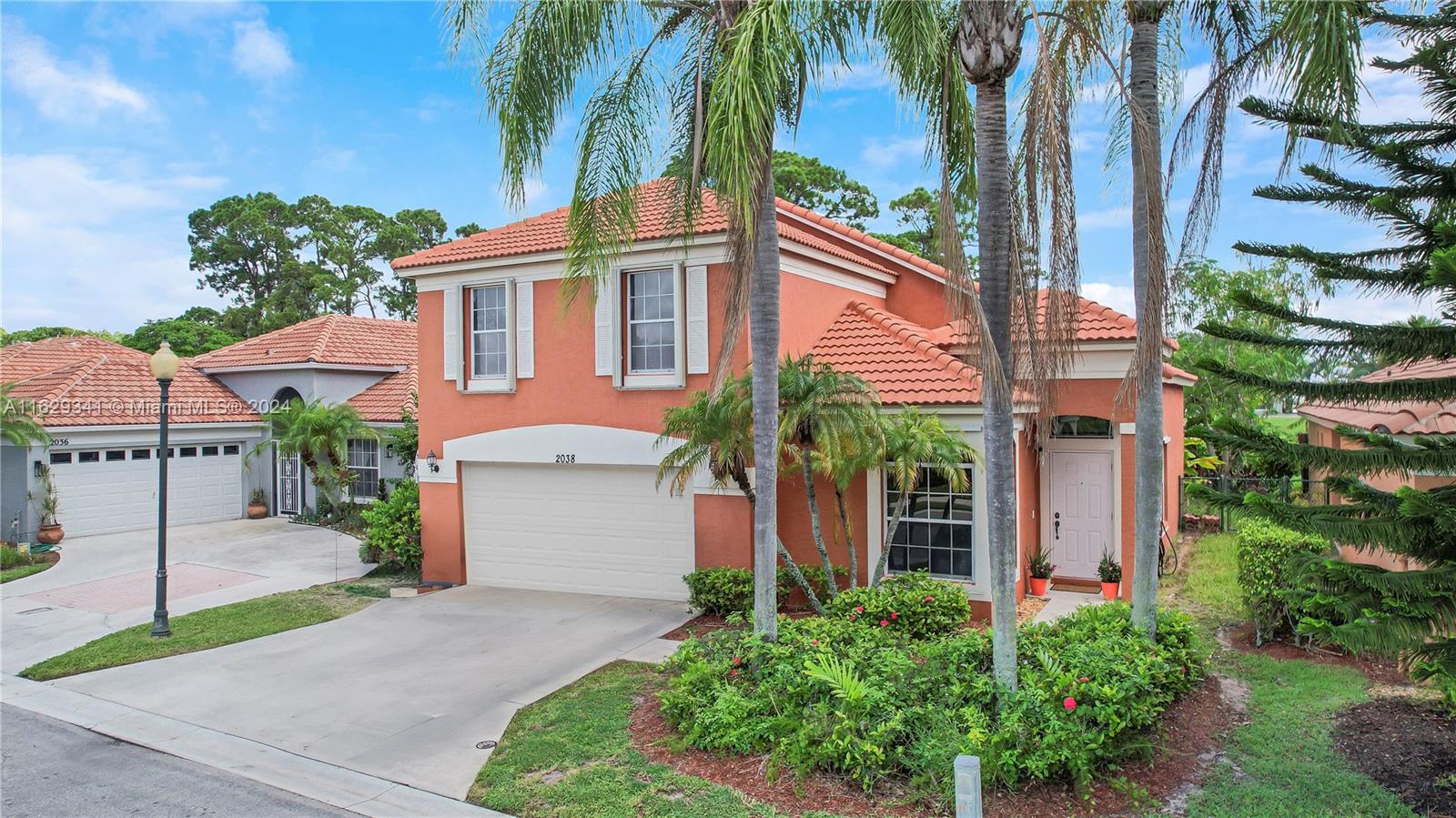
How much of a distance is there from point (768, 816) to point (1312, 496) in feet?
57.7

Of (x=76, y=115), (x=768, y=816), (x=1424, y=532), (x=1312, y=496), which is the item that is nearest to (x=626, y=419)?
(x=768, y=816)

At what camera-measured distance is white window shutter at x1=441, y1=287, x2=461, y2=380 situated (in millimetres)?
14762

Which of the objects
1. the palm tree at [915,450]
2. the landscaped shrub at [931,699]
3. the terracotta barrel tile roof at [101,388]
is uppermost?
the terracotta barrel tile roof at [101,388]

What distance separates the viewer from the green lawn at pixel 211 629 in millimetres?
10898

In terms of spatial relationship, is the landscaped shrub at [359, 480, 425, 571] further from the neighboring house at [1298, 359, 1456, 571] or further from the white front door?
the neighboring house at [1298, 359, 1456, 571]

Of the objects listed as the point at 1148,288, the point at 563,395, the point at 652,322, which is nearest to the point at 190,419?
the point at 563,395

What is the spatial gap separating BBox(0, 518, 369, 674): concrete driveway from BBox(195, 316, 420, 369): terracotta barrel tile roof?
5026 millimetres

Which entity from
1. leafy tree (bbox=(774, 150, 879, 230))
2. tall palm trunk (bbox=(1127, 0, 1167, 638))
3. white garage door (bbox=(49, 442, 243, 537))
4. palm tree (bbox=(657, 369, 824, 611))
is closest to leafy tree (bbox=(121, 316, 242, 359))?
white garage door (bbox=(49, 442, 243, 537))

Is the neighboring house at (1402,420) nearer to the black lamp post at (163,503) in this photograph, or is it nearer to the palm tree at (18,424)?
the black lamp post at (163,503)

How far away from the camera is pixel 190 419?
22891 mm

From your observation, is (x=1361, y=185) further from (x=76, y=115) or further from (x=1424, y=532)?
(x=76, y=115)

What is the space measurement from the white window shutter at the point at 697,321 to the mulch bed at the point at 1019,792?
6110 mm

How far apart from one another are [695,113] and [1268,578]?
8.32m

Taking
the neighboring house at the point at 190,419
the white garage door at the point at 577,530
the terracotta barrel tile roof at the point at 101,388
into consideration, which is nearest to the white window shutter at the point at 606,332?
the white garage door at the point at 577,530
